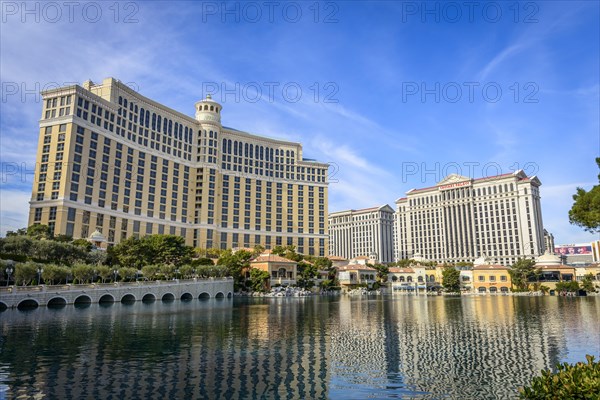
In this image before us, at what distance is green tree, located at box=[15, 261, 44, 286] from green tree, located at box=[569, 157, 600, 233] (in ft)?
237

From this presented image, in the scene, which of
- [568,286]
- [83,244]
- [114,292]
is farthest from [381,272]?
[114,292]

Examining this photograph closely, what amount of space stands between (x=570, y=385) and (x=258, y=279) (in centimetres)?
11259

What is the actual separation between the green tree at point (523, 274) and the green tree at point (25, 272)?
131 meters

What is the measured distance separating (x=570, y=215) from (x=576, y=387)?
933 inches

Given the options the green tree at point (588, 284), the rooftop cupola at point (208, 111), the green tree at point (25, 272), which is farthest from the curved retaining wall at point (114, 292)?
the green tree at point (588, 284)

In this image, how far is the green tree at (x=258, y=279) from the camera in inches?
4747

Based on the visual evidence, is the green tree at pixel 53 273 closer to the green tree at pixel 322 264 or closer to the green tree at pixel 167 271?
the green tree at pixel 167 271

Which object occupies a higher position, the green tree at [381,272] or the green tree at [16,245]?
the green tree at [16,245]

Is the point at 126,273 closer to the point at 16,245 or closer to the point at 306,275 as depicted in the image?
the point at 16,245

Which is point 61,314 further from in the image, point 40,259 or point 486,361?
point 486,361

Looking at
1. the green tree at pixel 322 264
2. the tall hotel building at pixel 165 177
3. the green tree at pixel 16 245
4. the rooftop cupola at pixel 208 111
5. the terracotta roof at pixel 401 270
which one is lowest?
the terracotta roof at pixel 401 270

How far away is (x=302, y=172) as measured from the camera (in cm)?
19550

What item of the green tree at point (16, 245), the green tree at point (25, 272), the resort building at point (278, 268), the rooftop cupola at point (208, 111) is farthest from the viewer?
the rooftop cupola at point (208, 111)

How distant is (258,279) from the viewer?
120750 mm
